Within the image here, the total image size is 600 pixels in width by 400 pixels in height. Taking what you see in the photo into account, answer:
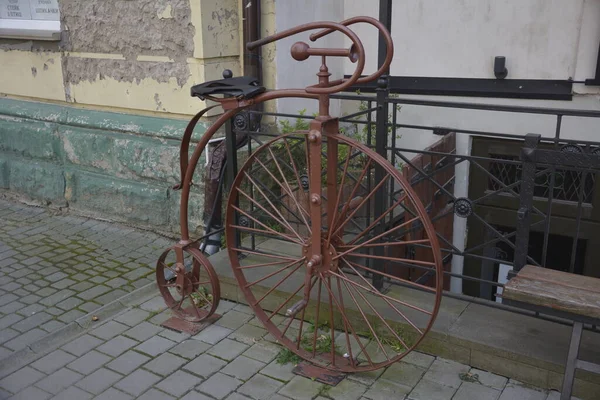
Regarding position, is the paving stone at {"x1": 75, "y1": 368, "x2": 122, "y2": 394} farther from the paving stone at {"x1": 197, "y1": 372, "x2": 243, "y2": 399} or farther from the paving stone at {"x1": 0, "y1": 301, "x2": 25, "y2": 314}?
the paving stone at {"x1": 0, "y1": 301, "x2": 25, "y2": 314}

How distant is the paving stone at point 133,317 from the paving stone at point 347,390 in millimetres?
1454

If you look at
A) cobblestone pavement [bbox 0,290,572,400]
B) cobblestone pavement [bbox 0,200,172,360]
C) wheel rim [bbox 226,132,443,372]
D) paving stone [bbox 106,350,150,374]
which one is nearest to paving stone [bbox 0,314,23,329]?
cobblestone pavement [bbox 0,200,172,360]

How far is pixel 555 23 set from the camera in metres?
5.32

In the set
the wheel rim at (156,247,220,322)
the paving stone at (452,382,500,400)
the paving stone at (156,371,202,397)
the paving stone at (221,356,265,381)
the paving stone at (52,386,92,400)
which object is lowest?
the paving stone at (52,386,92,400)

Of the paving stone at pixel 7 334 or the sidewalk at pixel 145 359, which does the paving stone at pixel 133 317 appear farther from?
the paving stone at pixel 7 334

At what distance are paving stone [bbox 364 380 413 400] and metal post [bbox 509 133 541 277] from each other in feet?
2.64

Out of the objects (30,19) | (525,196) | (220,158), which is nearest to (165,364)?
(220,158)

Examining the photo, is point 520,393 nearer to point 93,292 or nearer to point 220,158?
point 220,158

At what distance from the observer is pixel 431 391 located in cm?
324

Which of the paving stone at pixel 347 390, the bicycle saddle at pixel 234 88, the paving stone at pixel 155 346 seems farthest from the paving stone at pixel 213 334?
the bicycle saddle at pixel 234 88

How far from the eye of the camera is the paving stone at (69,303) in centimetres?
433

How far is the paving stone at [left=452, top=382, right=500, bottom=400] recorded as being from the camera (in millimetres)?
3175

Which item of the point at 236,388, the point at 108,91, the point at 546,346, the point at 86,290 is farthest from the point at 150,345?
the point at 108,91

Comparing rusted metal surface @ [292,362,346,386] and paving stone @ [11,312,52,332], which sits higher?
rusted metal surface @ [292,362,346,386]
